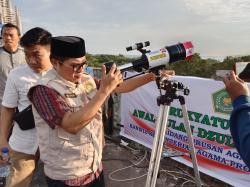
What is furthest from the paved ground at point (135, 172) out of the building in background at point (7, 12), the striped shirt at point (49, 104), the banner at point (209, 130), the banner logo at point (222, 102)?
the building in background at point (7, 12)

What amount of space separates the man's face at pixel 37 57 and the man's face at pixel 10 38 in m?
1.77

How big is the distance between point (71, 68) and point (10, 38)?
2.71 metres

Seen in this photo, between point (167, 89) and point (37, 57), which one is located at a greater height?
point (37, 57)

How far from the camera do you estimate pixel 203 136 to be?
3951 mm

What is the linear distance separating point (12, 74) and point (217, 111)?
2622 millimetres

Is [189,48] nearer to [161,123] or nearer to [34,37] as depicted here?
[161,123]

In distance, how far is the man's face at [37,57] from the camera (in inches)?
89.4

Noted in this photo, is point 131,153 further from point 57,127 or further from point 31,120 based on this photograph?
point 57,127

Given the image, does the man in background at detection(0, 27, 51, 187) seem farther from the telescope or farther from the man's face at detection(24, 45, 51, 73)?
the telescope

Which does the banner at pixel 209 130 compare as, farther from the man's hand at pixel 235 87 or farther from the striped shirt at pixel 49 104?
the striped shirt at pixel 49 104

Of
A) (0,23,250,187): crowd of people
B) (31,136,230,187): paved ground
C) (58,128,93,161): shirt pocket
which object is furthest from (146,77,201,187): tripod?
(31,136,230,187): paved ground

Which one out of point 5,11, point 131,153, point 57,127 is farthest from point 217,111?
point 5,11

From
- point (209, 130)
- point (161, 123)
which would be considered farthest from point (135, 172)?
point (161, 123)

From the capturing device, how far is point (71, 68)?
169cm
